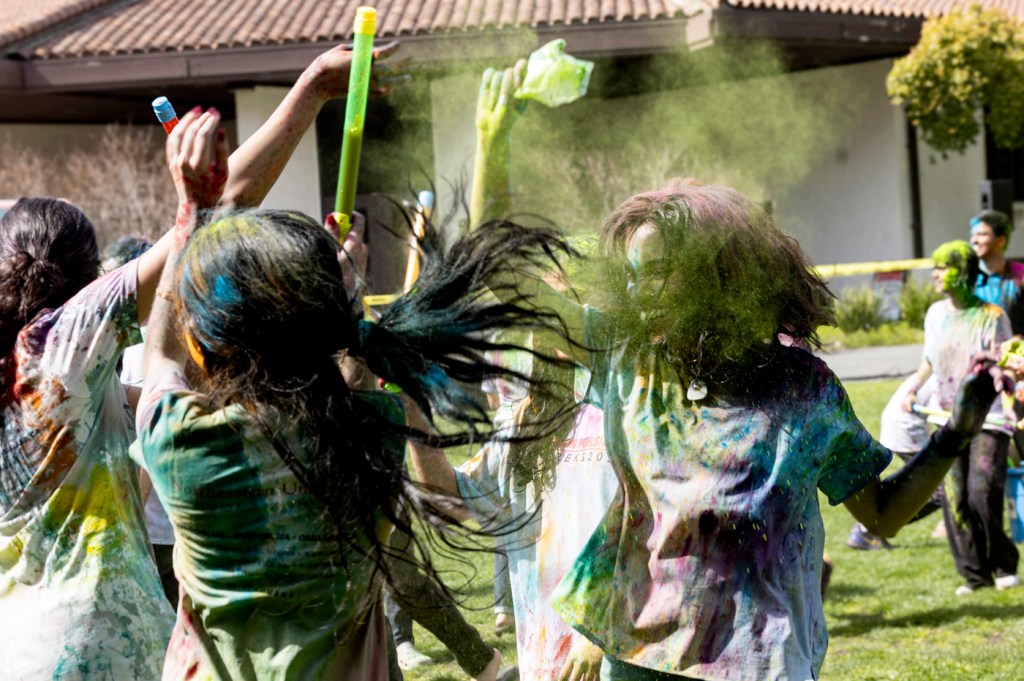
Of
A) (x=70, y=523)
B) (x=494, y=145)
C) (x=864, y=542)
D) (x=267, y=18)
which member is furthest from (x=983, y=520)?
(x=267, y=18)

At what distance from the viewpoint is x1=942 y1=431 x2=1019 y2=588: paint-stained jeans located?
682 cm

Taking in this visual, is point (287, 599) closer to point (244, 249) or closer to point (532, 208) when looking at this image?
point (244, 249)

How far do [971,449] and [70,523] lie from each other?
547 centimetres

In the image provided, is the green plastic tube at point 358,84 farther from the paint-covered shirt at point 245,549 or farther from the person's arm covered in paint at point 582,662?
the person's arm covered in paint at point 582,662

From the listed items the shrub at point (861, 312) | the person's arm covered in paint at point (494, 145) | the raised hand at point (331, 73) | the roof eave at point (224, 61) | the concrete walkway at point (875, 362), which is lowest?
the concrete walkway at point (875, 362)

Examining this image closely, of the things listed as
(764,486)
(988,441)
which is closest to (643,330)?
(764,486)

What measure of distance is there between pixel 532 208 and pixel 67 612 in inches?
367

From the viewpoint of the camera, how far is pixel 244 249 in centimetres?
209

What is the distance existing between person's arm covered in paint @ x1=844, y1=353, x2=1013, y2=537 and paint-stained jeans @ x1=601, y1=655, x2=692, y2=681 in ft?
1.75

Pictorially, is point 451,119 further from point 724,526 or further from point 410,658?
point 724,526

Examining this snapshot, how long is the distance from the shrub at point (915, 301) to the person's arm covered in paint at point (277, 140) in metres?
15.1

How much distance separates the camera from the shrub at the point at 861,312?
1684 centimetres

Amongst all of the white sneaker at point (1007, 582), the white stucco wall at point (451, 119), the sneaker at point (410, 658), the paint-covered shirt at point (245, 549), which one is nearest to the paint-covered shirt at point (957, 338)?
the white sneaker at point (1007, 582)

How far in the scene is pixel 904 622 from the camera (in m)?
6.33
